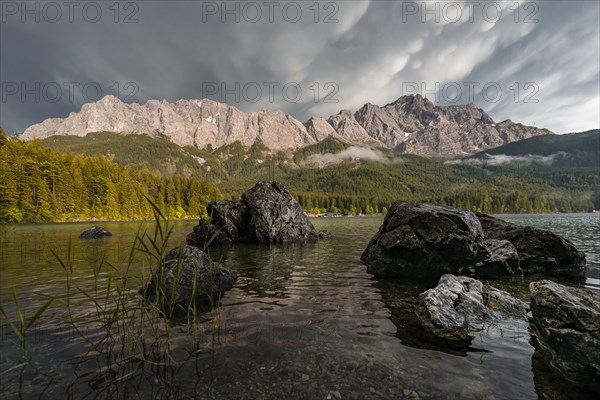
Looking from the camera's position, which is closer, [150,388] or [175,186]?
[150,388]

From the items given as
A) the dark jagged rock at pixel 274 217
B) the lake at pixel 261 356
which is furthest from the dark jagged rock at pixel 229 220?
the lake at pixel 261 356

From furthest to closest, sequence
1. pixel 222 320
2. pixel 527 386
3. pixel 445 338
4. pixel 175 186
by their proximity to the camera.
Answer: pixel 175 186, pixel 222 320, pixel 445 338, pixel 527 386

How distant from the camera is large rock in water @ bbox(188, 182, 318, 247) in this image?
4066 centimetres

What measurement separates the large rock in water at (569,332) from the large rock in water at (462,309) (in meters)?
1.92

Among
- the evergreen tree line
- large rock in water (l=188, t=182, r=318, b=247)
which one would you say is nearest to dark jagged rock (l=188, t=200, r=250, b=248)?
large rock in water (l=188, t=182, r=318, b=247)

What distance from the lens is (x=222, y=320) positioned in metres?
9.79

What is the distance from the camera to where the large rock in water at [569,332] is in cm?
619

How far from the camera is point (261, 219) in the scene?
41500 mm

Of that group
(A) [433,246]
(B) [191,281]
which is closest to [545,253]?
(A) [433,246]

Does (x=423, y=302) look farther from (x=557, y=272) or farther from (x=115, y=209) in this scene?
(x=115, y=209)

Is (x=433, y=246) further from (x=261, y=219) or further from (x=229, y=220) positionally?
(x=229, y=220)

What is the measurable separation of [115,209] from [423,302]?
117 meters

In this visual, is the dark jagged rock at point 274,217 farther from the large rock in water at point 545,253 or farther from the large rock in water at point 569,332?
the large rock in water at point 569,332

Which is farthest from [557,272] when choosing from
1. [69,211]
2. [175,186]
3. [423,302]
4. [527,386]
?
[175,186]
